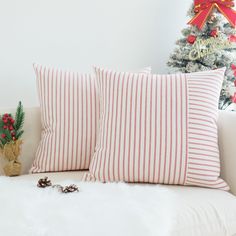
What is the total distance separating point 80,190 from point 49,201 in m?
0.13

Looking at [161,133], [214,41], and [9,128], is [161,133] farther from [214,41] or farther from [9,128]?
[214,41]

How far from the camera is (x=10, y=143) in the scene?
1690mm

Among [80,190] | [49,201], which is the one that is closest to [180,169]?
[80,190]

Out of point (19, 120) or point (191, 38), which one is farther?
point (191, 38)

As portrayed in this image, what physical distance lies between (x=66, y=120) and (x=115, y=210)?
66cm

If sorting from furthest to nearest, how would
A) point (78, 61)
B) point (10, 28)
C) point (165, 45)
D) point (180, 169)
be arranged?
point (165, 45) < point (78, 61) < point (10, 28) < point (180, 169)

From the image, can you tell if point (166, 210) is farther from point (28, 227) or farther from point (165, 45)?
point (165, 45)

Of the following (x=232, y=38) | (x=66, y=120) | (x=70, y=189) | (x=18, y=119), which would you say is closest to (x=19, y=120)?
(x=18, y=119)

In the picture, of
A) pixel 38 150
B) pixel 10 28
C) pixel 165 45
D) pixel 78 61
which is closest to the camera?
pixel 38 150

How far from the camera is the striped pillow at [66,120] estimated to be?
5.40ft

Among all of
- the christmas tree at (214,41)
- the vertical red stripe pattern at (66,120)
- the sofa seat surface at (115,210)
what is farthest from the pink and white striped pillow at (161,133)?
the christmas tree at (214,41)

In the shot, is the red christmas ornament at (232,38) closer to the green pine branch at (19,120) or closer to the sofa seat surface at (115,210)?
the sofa seat surface at (115,210)

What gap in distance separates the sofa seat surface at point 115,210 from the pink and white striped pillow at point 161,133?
6cm

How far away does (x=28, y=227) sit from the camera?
992 mm
